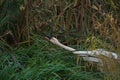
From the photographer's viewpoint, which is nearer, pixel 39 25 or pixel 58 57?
pixel 58 57

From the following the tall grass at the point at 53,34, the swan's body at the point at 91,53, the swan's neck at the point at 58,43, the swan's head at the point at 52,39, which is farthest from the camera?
the swan's head at the point at 52,39

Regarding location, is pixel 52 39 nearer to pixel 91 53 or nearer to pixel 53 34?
pixel 53 34

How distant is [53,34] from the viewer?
496 centimetres

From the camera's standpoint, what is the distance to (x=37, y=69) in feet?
12.7

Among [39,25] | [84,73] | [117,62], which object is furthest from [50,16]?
[117,62]

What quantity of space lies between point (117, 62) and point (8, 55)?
54.8 inches

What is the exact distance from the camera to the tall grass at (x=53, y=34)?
12.5ft

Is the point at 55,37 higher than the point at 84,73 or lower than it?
higher

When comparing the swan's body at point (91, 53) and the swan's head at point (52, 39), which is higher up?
the swan's head at point (52, 39)

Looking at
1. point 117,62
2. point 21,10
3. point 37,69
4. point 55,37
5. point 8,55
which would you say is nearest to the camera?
point 117,62

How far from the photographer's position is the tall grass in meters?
3.82

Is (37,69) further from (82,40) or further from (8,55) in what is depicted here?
(82,40)

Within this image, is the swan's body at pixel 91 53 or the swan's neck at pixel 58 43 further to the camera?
the swan's neck at pixel 58 43

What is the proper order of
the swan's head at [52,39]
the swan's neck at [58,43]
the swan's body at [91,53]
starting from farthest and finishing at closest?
the swan's head at [52,39], the swan's neck at [58,43], the swan's body at [91,53]
